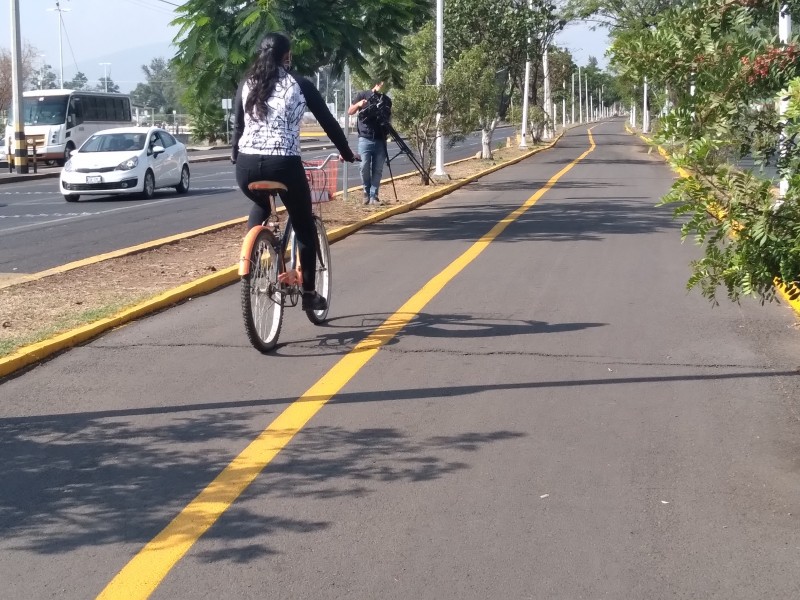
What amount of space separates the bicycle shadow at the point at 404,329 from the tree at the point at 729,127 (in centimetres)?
231

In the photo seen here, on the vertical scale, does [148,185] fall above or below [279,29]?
below

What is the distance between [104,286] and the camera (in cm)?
1027

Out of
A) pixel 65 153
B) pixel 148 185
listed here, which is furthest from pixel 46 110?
pixel 148 185

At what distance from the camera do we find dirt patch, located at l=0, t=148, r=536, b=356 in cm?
821

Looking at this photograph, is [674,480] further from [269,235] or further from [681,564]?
[269,235]

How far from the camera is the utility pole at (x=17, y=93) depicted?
33750mm

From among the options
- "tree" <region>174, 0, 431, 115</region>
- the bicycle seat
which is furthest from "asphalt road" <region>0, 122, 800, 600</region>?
"tree" <region>174, 0, 431, 115</region>

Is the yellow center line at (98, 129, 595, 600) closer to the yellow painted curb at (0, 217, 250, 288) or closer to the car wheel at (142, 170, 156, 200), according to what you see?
the yellow painted curb at (0, 217, 250, 288)

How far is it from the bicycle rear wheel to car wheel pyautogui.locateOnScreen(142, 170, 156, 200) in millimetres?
17024

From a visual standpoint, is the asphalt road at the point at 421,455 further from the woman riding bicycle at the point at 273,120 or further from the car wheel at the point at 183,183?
the car wheel at the point at 183,183

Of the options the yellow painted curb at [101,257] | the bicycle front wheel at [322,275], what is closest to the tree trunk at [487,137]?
the yellow painted curb at [101,257]

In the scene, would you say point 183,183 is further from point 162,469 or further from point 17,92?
point 162,469

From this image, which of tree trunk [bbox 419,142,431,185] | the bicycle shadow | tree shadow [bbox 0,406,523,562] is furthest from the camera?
tree trunk [bbox 419,142,431,185]

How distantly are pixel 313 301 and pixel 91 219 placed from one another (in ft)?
40.0
